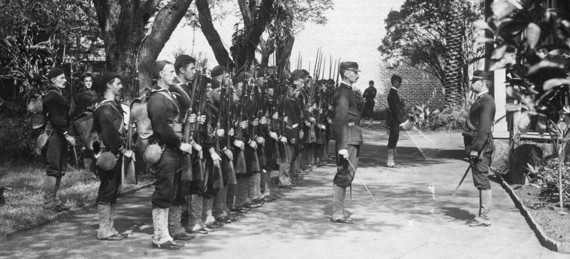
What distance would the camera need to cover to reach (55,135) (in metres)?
9.52

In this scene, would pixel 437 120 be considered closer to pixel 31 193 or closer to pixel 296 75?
pixel 296 75

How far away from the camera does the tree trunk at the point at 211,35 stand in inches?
678

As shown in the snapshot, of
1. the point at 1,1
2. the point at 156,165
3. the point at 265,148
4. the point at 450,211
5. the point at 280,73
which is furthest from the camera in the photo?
the point at 1,1

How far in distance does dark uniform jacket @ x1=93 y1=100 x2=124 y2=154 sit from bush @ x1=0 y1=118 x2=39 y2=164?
689 cm

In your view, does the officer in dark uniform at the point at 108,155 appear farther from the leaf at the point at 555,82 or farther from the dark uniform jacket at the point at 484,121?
the leaf at the point at 555,82

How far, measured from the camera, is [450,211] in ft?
30.4

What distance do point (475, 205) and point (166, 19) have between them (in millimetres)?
6194

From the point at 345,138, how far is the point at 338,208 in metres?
0.91

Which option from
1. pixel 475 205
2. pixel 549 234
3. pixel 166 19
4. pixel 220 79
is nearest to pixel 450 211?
pixel 475 205

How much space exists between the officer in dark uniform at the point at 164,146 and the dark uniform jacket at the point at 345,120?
2293mm

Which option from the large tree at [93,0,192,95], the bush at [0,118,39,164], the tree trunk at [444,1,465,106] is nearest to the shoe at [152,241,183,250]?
the large tree at [93,0,192,95]

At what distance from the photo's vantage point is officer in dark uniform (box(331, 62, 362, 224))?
8508 mm

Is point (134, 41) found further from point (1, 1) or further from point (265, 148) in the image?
point (1, 1)

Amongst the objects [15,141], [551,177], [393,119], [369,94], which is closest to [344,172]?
[551,177]
